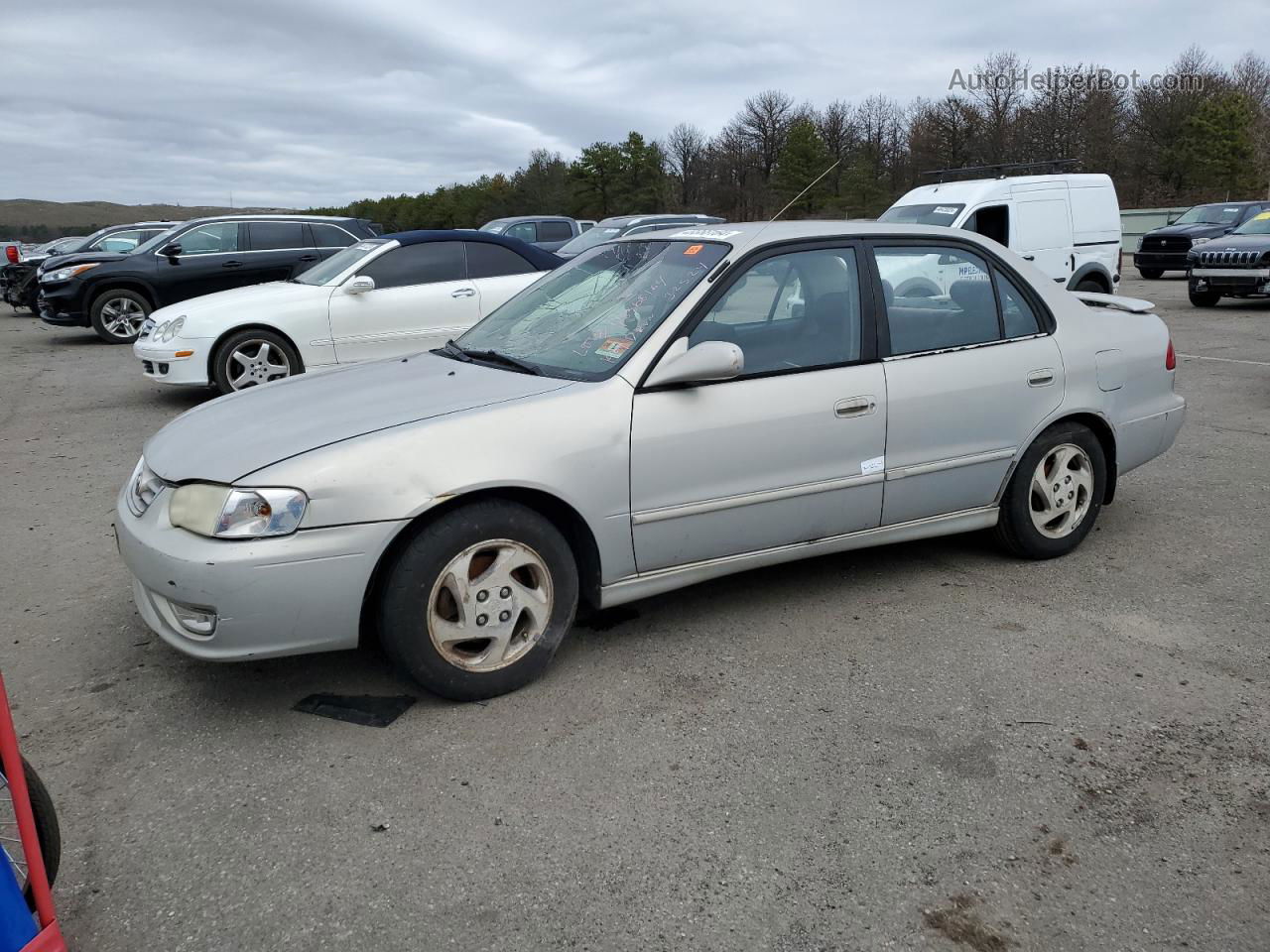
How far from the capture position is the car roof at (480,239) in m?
9.27

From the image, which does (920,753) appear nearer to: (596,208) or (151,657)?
(151,657)

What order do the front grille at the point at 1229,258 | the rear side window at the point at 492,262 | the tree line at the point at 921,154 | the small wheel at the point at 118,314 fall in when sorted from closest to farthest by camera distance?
the rear side window at the point at 492,262
the small wheel at the point at 118,314
the front grille at the point at 1229,258
the tree line at the point at 921,154

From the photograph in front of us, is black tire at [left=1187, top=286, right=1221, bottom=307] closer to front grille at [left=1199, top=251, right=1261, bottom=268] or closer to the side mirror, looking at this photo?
front grille at [left=1199, top=251, right=1261, bottom=268]

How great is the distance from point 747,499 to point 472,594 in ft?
3.64

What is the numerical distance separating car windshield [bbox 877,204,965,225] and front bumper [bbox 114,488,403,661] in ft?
32.9

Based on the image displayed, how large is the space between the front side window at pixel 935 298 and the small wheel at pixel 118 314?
42.6ft

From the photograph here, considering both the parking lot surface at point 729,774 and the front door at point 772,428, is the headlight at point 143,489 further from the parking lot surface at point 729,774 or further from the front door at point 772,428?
the front door at point 772,428

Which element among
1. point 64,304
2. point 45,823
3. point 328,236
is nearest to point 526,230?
point 328,236

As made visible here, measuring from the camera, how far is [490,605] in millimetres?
3379

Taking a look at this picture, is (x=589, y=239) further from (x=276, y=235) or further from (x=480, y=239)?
(x=480, y=239)

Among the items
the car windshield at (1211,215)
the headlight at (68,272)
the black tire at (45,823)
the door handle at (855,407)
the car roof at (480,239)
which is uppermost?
the car windshield at (1211,215)

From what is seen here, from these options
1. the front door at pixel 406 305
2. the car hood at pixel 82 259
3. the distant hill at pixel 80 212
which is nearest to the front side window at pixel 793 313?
the front door at pixel 406 305

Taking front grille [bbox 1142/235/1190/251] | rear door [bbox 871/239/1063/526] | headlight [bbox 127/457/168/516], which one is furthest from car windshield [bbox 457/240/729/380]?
front grille [bbox 1142/235/1190/251]

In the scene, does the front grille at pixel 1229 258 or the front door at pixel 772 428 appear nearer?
the front door at pixel 772 428
